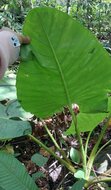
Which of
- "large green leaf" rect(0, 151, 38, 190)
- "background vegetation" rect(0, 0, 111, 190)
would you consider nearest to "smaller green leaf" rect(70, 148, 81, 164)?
"background vegetation" rect(0, 0, 111, 190)

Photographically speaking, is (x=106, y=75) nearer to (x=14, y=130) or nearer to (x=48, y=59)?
(x=48, y=59)

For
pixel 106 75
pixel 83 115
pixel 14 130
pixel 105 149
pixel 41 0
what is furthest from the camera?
pixel 41 0

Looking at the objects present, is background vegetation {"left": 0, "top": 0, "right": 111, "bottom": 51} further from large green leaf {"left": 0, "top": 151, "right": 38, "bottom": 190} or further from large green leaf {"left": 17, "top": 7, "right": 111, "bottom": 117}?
large green leaf {"left": 0, "top": 151, "right": 38, "bottom": 190}

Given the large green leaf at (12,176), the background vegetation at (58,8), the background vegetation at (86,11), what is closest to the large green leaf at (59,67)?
the background vegetation at (58,8)

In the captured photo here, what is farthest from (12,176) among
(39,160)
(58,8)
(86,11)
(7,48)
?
(86,11)

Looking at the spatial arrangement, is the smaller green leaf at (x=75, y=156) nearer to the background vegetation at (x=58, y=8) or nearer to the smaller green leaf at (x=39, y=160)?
the background vegetation at (x=58, y=8)

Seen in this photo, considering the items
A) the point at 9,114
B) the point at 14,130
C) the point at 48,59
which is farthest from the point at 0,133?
the point at 48,59
